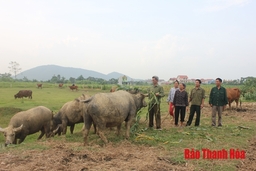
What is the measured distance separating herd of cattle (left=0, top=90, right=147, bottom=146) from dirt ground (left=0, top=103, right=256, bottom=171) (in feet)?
2.69

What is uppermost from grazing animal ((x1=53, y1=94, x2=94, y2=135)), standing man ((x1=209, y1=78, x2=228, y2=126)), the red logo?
standing man ((x1=209, y1=78, x2=228, y2=126))

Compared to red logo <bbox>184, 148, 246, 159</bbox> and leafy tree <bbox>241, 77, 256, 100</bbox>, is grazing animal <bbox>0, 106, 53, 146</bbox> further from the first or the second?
leafy tree <bbox>241, 77, 256, 100</bbox>

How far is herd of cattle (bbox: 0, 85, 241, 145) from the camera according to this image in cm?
671

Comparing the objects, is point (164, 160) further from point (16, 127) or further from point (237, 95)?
point (237, 95)

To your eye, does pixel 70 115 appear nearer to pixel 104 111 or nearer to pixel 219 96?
pixel 104 111

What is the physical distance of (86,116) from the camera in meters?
6.85

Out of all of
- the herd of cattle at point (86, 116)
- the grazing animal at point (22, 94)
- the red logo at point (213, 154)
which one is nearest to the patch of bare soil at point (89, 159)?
the red logo at point (213, 154)

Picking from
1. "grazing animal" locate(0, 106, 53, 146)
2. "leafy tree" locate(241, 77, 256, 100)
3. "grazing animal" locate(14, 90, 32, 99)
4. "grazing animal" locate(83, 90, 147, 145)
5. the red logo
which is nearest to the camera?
the red logo

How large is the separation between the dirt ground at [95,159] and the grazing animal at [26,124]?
252 centimetres

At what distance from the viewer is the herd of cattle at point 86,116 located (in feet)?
22.0

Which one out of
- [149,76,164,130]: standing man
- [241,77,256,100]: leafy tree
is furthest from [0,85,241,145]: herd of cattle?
[241,77,256,100]: leafy tree

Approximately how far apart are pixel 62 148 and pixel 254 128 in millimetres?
7700

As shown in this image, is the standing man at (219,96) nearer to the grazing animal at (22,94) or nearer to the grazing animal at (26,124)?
the grazing animal at (26,124)

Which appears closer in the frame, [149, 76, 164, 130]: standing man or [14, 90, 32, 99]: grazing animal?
[149, 76, 164, 130]: standing man
